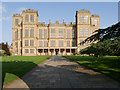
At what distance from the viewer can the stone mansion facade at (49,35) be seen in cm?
4703

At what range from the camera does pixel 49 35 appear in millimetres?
50969

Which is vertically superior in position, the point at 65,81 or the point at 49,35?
the point at 49,35

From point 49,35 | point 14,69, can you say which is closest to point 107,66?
point 14,69

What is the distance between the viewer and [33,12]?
47.5 meters

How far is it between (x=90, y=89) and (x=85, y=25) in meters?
47.4

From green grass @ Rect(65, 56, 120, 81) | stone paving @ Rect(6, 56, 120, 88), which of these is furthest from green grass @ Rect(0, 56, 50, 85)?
green grass @ Rect(65, 56, 120, 81)

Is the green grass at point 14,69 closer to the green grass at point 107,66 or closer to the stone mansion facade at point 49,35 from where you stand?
the green grass at point 107,66

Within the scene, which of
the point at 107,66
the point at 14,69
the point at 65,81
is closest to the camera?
the point at 65,81

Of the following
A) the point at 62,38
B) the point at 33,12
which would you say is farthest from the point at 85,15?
the point at 33,12

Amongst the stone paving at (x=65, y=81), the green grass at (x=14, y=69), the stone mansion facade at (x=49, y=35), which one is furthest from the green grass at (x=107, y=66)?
the stone mansion facade at (x=49, y=35)

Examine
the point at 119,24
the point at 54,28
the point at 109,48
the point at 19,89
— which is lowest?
the point at 19,89

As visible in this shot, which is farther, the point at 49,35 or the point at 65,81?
the point at 49,35

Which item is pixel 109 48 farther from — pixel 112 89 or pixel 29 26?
pixel 29 26

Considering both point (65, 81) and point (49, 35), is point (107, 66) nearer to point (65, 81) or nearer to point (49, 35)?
point (65, 81)
